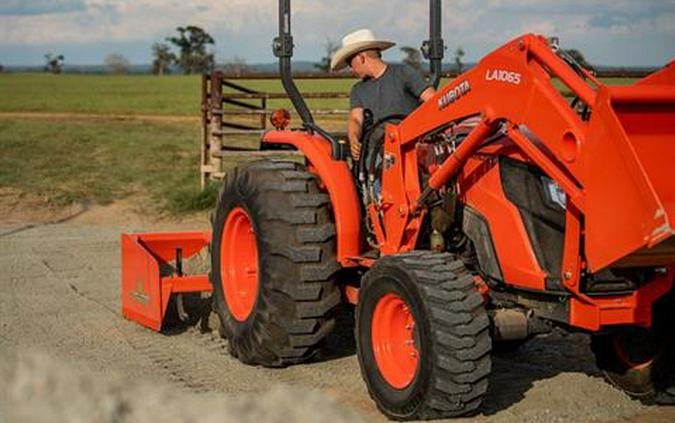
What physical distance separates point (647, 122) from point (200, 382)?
3151mm

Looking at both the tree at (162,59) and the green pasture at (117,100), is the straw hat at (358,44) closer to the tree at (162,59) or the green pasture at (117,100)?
the green pasture at (117,100)

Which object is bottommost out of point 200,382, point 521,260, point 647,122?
point 200,382

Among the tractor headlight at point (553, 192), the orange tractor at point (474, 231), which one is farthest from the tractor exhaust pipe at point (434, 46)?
the tractor headlight at point (553, 192)

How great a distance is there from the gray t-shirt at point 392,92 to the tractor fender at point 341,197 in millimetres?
377

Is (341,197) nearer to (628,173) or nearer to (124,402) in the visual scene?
(124,402)

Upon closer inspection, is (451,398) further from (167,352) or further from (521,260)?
(167,352)

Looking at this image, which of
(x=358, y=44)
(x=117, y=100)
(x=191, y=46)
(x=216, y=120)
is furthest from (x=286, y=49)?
(x=191, y=46)

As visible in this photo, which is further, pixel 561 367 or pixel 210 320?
pixel 210 320

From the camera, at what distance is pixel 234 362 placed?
24.1 ft

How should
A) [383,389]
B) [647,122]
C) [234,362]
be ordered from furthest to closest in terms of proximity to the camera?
[234,362] → [383,389] → [647,122]

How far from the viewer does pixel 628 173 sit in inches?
188

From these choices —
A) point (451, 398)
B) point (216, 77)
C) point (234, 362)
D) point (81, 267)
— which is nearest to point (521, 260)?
point (451, 398)

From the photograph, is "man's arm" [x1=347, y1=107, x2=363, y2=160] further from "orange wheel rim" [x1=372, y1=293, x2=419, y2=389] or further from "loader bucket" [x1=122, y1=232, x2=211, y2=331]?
"loader bucket" [x1=122, y1=232, x2=211, y2=331]

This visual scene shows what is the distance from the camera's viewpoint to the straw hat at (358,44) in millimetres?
6816
